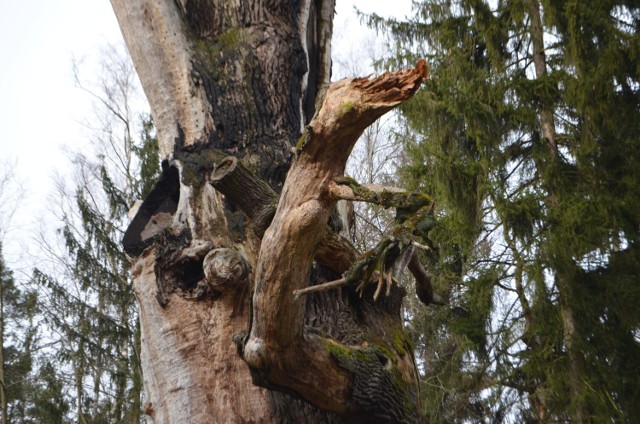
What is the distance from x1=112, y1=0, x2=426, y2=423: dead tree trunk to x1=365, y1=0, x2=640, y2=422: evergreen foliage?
6.02 metres

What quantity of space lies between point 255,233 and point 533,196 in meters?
7.46

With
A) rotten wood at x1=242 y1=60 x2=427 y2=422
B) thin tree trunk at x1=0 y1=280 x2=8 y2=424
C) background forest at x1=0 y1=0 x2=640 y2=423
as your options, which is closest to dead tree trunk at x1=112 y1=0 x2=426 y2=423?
rotten wood at x1=242 y1=60 x2=427 y2=422

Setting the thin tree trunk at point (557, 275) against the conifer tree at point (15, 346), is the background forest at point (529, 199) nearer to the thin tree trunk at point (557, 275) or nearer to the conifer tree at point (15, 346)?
the thin tree trunk at point (557, 275)

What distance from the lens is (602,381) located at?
31.6 feet

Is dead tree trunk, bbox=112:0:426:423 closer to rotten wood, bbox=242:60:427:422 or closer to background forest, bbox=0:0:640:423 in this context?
rotten wood, bbox=242:60:427:422

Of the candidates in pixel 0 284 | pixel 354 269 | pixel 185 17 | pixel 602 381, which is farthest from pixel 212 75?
pixel 0 284

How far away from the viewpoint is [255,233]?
4.09 metres

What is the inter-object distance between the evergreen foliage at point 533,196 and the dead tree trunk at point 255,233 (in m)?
6.02

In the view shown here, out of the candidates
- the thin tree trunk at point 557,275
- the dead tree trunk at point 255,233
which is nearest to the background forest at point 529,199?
the thin tree trunk at point 557,275

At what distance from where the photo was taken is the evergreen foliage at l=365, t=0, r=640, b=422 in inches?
393

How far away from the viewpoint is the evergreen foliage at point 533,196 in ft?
32.7

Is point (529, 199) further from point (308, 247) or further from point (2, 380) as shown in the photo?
point (2, 380)

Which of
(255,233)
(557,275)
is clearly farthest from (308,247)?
(557,275)

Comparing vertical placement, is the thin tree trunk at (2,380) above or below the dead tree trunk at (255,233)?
above
